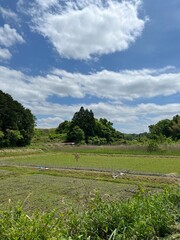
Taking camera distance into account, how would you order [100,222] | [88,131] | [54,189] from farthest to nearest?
1. [88,131]
2. [54,189]
3. [100,222]

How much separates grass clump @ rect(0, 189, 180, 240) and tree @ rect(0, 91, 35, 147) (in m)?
24.9

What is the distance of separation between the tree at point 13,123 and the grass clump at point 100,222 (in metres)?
24.9

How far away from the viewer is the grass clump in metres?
2.02

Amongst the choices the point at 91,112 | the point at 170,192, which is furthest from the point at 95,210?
the point at 91,112

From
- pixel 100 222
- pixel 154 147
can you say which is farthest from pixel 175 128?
pixel 100 222

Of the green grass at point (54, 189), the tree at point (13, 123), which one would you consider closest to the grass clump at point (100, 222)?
the green grass at point (54, 189)

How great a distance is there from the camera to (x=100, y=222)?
104 inches

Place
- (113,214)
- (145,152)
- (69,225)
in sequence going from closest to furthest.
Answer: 1. (69,225)
2. (113,214)
3. (145,152)

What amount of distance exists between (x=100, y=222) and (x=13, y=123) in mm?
27924

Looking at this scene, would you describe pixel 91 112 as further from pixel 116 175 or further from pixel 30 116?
pixel 116 175

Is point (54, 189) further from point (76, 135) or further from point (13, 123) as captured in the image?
point (76, 135)

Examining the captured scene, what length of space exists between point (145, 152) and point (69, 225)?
62.3 ft

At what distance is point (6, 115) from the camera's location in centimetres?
2886

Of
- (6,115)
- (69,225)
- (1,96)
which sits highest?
(1,96)
